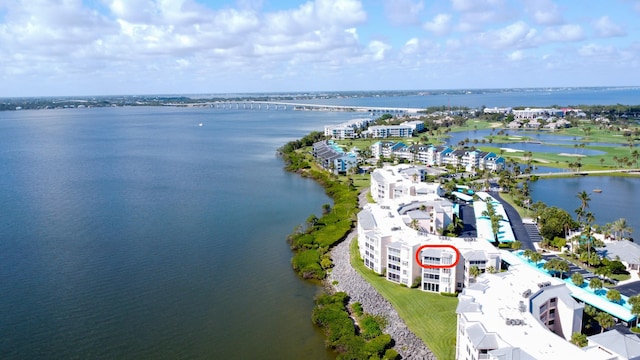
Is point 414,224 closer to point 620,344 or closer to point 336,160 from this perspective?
point 620,344

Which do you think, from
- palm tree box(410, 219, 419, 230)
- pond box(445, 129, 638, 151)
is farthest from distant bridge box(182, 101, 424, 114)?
palm tree box(410, 219, 419, 230)

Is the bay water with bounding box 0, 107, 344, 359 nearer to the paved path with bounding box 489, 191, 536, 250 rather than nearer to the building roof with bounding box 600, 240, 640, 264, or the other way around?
the paved path with bounding box 489, 191, 536, 250

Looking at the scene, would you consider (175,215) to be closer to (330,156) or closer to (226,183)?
(226,183)

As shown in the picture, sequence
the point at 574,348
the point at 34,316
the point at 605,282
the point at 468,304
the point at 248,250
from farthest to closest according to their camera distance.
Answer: the point at 248,250, the point at 605,282, the point at 34,316, the point at 468,304, the point at 574,348

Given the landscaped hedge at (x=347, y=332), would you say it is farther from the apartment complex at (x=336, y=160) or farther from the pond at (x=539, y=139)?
the pond at (x=539, y=139)

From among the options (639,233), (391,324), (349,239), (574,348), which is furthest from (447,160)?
(574,348)
